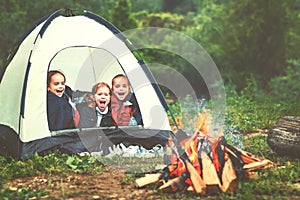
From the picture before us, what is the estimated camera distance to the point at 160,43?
15742 millimetres

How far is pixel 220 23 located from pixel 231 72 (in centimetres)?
137

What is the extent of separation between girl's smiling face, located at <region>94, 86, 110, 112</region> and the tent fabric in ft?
1.07

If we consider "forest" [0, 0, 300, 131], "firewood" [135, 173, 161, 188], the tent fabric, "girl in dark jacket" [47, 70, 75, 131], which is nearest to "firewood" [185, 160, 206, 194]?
"firewood" [135, 173, 161, 188]

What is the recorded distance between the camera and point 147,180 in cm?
448

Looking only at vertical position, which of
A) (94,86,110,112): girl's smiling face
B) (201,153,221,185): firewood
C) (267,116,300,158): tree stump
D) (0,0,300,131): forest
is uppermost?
(0,0,300,131): forest

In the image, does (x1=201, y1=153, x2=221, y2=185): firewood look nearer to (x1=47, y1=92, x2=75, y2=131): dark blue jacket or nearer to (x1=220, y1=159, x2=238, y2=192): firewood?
(x1=220, y1=159, x2=238, y2=192): firewood

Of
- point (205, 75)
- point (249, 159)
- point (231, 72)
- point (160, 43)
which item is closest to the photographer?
point (249, 159)

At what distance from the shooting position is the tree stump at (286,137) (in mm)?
5328

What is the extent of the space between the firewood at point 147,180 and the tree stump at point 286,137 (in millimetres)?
1566

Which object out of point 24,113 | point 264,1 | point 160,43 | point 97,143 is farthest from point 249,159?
point 160,43

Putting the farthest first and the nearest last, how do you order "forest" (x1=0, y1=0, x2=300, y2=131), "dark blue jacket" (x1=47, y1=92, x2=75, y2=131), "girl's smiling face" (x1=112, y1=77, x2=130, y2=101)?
"forest" (x1=0, y1=0, x2=300, y2=131) < "girl's smiling face" (x1=112, y1=77, x2=130, y2=101) < "dark blue jacket" (x1=47, y1=92, x2=75, y2=131)

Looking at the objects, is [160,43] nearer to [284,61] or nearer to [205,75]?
[205,75]

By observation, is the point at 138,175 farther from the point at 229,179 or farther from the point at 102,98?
the point at 102,98

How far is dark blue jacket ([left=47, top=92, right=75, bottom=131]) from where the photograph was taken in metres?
6.12
